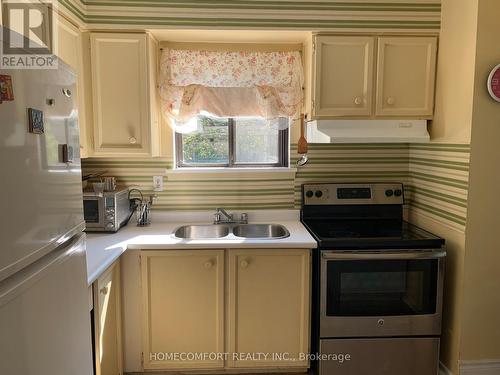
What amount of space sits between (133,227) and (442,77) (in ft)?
7.04

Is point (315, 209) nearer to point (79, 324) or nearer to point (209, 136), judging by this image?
point (209, 136)

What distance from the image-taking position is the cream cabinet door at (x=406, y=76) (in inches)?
91.4

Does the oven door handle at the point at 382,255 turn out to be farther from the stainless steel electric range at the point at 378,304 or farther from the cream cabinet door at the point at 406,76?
the cream cabinet door at the point at 406,76

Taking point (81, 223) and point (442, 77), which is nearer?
point (81, 223)

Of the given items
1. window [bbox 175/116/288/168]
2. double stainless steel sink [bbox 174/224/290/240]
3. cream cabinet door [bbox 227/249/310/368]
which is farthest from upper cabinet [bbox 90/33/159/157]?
cream cabinet door [bbox 227/249/310/368]

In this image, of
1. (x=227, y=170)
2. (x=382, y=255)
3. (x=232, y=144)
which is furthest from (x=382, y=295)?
(x=232, y=144)

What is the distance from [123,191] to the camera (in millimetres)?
2459

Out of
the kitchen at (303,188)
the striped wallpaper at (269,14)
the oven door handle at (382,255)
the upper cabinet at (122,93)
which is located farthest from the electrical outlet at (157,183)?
the oven door handle at (382,255)

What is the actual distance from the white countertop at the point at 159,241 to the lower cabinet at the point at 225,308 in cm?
5

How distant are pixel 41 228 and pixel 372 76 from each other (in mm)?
2025

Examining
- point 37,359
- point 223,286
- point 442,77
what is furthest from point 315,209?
point 37,359

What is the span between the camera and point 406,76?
234 centimetres

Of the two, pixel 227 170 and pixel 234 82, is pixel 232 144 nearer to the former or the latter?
pixel 227 170

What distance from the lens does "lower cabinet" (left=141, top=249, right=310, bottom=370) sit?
2.16 meters
